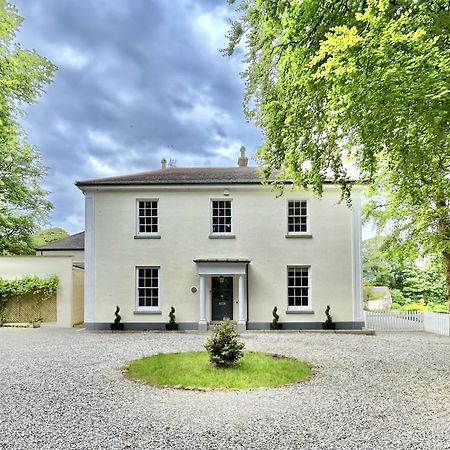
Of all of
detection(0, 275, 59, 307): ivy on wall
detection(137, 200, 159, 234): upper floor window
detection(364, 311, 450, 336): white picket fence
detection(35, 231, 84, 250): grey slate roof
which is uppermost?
detection(137, 200, 159, 234): upper floor window

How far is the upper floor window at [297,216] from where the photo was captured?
18.6 meters

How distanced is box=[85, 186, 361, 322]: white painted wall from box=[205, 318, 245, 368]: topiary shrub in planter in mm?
8354

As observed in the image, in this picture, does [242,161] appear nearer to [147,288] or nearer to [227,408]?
[147,288]

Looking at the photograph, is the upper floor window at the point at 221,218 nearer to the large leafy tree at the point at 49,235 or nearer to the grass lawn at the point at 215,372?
the grass lawn at the point at 215,372

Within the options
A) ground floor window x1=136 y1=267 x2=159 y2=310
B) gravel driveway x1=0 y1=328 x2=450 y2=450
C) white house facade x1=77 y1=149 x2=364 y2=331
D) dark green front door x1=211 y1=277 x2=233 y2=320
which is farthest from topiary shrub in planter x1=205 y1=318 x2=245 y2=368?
ground floor window x1=136 y1=267 x2=159 y2=310

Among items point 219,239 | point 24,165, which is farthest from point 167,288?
point 24,165

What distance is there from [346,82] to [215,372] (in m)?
6.69

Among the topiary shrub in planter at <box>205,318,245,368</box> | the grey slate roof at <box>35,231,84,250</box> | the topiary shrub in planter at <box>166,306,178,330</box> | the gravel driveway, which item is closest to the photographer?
the gravel driveway

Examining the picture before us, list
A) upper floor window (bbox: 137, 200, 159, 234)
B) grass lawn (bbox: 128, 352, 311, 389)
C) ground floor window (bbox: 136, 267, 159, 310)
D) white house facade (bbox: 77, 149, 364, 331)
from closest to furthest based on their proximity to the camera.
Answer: grass lawn (bbox: 128, 352, 311, 389)
white house facade (bbox: 77, 149, 364, 331)
ground floor window (bbox: 136, 267, 159, 310)
upper floor window (bbox: 137, 200, 159, 234)

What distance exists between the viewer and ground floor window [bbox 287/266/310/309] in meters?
18.2

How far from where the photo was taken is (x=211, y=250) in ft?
60.0

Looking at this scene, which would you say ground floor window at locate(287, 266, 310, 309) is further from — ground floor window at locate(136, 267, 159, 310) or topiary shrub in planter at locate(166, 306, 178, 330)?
ground floor window at locate(136, 267, 159, 310)

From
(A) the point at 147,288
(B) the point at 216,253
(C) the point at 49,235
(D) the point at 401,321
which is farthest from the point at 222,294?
(C) the point at 49,235

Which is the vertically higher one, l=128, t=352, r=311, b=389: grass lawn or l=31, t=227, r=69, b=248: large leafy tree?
l=31, t=227, r=69, b=248: large leafy tree
